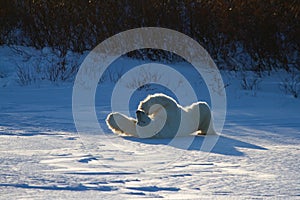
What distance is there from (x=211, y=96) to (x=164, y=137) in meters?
4.13

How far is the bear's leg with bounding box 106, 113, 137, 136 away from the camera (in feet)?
23.9

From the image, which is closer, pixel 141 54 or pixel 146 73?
pixel 146 73

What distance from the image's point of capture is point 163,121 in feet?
23.7

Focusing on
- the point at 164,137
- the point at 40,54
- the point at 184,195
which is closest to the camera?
the point at 184,195

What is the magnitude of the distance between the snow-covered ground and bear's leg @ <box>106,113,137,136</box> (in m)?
0.12

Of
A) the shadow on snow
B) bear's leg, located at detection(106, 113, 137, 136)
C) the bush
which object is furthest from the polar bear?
the bush

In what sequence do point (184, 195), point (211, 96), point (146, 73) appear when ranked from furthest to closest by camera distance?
1. point (146, 73)
2. point (211, 96)
3. point (184, 195)

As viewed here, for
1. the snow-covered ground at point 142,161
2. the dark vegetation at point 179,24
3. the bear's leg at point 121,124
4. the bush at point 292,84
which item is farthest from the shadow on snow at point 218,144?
the dark vegetation at point 179,24

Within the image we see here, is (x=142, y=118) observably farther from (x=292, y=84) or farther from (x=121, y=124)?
(x=292, y=84)

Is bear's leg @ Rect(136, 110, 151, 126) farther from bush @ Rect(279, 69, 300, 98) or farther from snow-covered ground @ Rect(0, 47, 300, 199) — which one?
bush @ Rect(279, 69, 300, 98)

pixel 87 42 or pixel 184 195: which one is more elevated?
pixel 87 42

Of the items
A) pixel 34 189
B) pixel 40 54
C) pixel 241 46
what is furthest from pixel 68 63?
pixel 34 189

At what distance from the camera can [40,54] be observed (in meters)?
14.9

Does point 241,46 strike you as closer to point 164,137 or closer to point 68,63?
point 68,63
